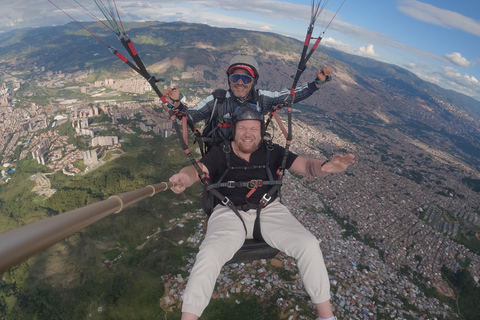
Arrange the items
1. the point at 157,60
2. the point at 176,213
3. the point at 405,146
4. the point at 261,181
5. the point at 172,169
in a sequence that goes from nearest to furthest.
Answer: the point at 261,181 → the point at 176,213 → the point at 172,169 → the point at 405,146 → the point at 157,60

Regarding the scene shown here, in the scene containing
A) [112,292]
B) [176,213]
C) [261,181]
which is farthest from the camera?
[176,213]

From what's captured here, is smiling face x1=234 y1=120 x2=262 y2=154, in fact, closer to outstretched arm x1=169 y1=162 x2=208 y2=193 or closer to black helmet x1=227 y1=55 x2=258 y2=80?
outstretched arm x1=169 y1=162 x2=208 y2=193

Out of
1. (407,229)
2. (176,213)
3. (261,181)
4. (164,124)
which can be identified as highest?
(261,181)

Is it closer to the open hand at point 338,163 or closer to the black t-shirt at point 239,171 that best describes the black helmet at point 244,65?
the black t-shirt at point 239,171

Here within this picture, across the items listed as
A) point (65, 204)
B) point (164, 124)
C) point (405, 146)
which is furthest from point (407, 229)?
point (405, 146)

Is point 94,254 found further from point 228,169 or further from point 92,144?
point 92,144

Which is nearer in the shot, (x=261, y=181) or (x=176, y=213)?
(x=261, y=181)

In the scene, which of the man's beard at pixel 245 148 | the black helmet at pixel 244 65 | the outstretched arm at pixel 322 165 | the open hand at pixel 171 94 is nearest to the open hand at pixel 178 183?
the man's beard at pixel 245 148

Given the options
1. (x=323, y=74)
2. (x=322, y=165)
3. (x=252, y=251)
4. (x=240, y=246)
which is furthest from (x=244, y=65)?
(x=252, y=251)

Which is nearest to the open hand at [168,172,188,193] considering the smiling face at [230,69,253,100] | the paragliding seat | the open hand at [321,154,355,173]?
the paragliding seat
